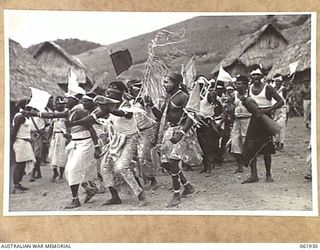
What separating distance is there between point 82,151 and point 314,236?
2.78m

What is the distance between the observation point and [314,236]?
17.3ft

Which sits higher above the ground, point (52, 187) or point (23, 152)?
point (23, 152)

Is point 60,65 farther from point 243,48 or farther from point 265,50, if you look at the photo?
point 265,50

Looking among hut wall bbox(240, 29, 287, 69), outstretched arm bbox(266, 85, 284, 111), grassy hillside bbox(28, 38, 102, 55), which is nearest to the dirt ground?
outstretched arm bbox(266, 85, 284, 111)

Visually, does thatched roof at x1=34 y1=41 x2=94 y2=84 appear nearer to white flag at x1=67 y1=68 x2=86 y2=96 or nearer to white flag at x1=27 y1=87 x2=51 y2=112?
white flag at x1=67 y1=68 x2=86 y2=96

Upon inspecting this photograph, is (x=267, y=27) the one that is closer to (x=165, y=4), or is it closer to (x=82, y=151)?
(x=165, y=4)

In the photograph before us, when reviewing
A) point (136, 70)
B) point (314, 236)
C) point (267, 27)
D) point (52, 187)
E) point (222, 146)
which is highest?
point (267, 27)

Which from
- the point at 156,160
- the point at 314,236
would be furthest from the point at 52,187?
the point at 314,236

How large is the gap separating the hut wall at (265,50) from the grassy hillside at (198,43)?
0.12m

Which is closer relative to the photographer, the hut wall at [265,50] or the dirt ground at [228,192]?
the dirt ground at [228,192]

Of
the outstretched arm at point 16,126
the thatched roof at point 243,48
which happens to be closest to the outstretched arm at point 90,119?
the outstretched arm at point 16,126

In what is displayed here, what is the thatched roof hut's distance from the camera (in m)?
5.48

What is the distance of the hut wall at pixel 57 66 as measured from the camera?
18.0ft

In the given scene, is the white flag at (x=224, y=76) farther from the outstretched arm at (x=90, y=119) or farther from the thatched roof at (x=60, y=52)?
the thatched roof at (x=60, y=52)
